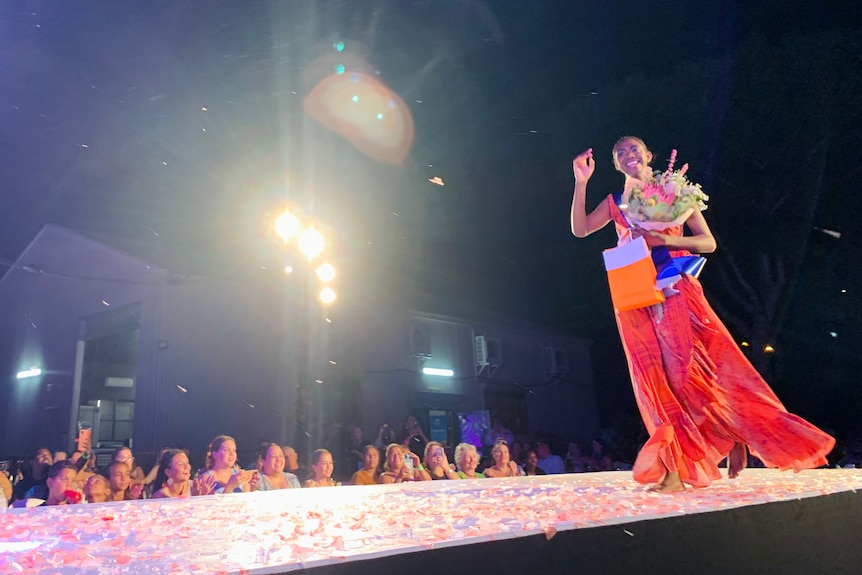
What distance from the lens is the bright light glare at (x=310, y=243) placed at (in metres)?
7.23

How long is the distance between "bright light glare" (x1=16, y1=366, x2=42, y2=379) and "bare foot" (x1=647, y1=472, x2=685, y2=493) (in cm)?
1487

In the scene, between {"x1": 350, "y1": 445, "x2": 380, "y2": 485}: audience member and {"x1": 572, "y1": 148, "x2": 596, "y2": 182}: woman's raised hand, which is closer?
{"x1": 572, "y1": 148, "x2": 596, "y2": 182}: woman's raised hand

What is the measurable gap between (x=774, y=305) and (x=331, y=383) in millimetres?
9510

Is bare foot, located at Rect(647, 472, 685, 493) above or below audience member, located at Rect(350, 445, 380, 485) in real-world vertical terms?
above

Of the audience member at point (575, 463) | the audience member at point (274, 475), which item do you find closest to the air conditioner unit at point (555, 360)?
the audience member at point (575, 463)

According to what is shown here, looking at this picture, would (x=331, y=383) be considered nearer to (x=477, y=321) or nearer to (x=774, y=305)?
(x=477, y=321)

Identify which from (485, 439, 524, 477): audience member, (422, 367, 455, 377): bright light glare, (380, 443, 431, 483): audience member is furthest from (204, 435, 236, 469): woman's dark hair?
(422, 367, 455, 377): bright light glare

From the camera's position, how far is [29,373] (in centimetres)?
1366

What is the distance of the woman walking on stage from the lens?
215 centimetres

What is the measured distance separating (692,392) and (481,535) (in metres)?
1.54

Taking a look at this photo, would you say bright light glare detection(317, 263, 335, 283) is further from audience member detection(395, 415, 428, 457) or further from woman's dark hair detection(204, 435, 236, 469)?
woman's dark hair detection(204, 435, 236, 469)

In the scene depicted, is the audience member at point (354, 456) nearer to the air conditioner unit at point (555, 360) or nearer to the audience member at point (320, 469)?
the audience member at point (320, 469)

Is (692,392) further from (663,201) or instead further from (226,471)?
(226,471)

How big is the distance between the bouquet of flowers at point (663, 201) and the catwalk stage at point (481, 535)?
113cm
